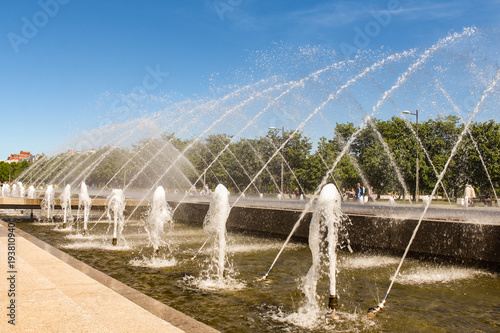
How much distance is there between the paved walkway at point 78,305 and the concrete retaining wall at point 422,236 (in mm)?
6312

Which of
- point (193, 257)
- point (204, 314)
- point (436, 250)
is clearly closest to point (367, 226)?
point (436, 250)

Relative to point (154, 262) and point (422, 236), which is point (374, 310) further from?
point (154, 262)

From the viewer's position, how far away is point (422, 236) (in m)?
9.45

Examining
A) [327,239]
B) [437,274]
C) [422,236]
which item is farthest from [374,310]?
[422,236]

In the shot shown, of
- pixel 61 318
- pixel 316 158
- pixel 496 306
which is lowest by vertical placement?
pixel 496 306

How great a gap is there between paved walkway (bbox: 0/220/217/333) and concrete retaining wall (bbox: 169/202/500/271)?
6312mm

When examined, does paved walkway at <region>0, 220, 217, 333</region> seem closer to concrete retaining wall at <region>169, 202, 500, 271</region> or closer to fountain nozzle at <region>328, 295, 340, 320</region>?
fountain nozzle at <region>328, 295, 340, 320</region>

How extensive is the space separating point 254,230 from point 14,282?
944cm

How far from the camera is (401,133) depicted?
53688 millimetres

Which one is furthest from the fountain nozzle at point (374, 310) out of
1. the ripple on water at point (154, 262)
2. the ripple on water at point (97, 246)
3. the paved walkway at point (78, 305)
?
the ripple on water at point (97, 246)

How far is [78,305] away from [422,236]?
724cm

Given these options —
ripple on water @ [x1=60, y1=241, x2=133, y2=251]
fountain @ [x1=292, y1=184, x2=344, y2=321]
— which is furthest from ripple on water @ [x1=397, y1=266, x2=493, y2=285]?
ripple on water @ [x1=60, y1=241, x2=133, y2=251]

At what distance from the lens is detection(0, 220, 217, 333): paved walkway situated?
4168mm

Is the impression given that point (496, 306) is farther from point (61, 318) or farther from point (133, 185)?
point (133, 185)
